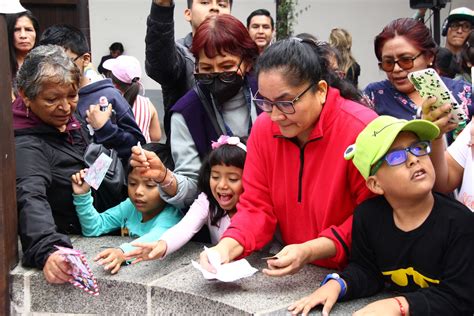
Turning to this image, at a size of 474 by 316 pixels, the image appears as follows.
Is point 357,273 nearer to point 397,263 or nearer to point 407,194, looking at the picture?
point 397,263

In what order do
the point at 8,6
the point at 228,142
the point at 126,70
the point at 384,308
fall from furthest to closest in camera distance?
the point at 126,70
the point at 228,142
the point at 8,6
the point at 384,308

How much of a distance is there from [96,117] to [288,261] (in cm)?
164

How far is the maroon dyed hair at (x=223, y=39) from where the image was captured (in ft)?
11.1

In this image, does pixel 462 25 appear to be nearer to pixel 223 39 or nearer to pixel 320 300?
pixel 223 39

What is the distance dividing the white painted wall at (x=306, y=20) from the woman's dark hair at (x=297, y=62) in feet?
27.7

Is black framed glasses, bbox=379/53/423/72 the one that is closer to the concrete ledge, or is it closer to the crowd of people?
the crowd of people

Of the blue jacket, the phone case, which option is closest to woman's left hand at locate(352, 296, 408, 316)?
the phone case

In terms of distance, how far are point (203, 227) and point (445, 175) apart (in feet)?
4.19

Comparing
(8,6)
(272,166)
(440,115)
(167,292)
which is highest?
(8,6)

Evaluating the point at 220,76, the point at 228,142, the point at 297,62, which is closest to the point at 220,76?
the point at 220,76

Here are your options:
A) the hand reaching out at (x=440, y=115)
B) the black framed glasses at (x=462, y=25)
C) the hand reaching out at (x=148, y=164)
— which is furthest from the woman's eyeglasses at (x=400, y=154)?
the black framed glasses at (x=462, y=25)

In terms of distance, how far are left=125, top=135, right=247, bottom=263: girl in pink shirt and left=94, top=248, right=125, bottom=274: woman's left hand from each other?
20 centimetres

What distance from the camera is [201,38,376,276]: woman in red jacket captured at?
9.11ft

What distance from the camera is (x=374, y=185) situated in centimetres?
261
